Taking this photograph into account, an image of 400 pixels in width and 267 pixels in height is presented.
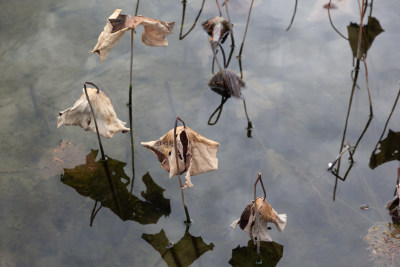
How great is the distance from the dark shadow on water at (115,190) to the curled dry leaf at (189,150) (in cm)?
19

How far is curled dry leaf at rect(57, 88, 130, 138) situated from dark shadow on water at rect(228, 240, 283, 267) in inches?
26.5

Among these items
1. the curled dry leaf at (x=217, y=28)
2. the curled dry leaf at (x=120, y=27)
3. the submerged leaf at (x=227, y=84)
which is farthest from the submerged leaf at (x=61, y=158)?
the curled dry leaf at (x=217, y=28)

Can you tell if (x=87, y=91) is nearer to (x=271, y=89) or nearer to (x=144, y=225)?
(x=144, y=225)

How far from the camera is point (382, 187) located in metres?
1.96

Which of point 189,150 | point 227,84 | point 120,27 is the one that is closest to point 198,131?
point 227,84

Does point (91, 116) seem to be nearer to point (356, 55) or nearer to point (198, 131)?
point (198, 131)

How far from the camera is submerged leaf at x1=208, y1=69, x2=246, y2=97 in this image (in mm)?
2354

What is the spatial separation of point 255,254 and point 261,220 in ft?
0.46

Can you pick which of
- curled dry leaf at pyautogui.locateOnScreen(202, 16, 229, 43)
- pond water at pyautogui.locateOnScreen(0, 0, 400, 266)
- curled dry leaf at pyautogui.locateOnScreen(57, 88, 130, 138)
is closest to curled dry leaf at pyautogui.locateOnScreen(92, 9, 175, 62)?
curled dry leaf at pyautogui.locateOnScreen(57, 88, 130, 138)

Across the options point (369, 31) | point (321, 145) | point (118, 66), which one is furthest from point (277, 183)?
point (369, 31)

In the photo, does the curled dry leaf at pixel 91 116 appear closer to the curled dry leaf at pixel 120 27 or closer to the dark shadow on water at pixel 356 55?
the curled dry leaf at pixel 120 27

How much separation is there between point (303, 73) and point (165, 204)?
1.04 m

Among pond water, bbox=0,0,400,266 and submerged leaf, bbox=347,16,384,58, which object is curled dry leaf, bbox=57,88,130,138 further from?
submerged leaf, bbox=347,16,384,58

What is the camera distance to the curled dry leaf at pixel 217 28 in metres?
2.65
